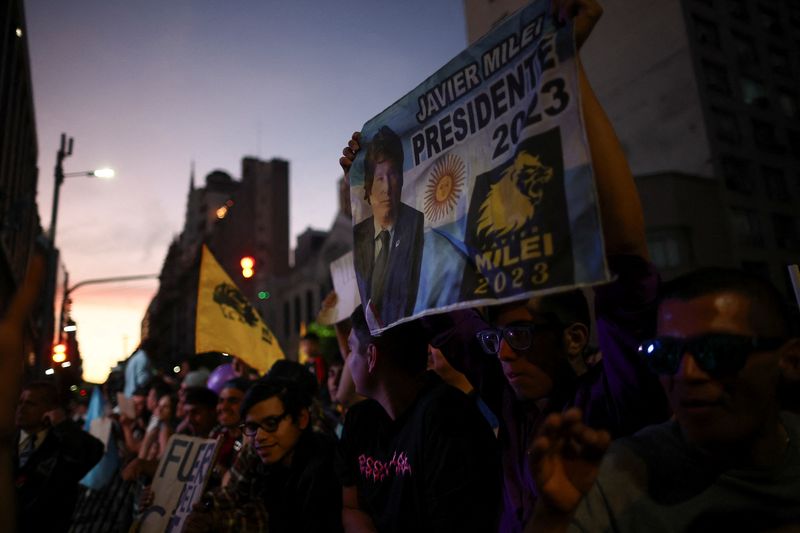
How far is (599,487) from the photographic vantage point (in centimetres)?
185

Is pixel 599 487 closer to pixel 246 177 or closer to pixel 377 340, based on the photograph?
pixel 377 340

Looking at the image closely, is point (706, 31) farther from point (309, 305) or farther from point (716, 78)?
point (309, 305)

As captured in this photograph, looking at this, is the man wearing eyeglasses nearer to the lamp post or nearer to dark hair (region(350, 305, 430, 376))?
dark hair (region(350, 305, 430, 376))

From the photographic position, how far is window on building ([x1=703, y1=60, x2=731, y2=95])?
118ft

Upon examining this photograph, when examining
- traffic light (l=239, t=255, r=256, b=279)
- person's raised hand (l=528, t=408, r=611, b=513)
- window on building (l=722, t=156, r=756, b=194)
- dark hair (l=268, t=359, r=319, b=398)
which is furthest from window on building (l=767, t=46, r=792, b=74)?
person's raised hand (l=528, t=408, r=611, b=513)

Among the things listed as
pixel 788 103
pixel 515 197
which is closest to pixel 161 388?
pixel 515 197

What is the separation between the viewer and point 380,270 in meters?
2.90

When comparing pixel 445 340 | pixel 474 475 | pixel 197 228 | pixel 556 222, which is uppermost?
pixel 197 228

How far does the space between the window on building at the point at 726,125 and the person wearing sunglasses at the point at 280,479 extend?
3834 centimetres

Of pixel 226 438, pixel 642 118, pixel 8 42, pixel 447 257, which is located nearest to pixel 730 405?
pixel 447 257

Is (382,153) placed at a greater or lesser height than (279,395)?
greater

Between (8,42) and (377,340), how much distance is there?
84.8 ft

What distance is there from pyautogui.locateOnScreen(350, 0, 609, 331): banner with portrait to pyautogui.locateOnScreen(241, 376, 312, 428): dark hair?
4.77ft

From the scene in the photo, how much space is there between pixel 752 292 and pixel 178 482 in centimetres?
448
